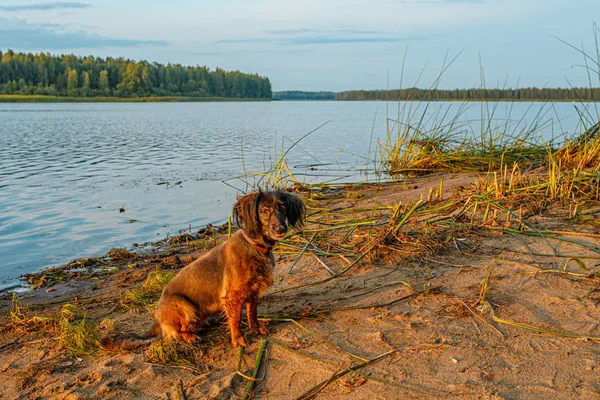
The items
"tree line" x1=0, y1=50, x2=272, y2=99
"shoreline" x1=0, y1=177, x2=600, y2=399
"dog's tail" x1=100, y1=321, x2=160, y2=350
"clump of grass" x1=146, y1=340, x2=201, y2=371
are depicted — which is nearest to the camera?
"shoreline" x1=0, y1=177, x2=600, y2=399

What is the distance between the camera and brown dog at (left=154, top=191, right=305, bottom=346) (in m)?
4.20

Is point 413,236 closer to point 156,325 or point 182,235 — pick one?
point 156,325

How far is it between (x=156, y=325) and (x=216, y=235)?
4.68 meters

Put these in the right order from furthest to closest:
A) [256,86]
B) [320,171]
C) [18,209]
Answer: [256,86] → [320,171] → [18,209]

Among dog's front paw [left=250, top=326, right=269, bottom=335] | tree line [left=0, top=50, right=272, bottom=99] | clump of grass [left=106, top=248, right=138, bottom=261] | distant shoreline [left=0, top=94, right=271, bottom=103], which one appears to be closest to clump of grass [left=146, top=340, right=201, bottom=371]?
dog's front paw [left=250, top=326, right=269, bottom=335]

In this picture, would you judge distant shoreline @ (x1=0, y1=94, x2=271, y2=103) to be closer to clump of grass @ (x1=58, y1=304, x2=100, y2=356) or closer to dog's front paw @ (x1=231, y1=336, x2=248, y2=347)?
clump of grass @ (x1=58, y1=304, x2=100, y2=356)

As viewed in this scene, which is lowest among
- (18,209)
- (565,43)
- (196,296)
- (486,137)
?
(18,209)

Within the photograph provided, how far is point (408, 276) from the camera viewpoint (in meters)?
5.37

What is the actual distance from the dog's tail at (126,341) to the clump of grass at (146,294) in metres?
0.90

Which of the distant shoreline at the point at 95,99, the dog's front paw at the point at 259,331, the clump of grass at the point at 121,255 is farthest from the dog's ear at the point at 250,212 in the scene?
the distant shoreline at the point at 95,99

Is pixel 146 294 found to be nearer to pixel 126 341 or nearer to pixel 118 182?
pixel 126 341

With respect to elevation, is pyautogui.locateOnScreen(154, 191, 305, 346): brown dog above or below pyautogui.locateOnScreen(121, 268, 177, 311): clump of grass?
above

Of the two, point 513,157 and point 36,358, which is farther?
point 513,157

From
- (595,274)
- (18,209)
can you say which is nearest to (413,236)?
(595,274)
